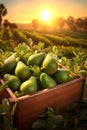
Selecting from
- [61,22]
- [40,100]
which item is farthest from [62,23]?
[40,100]

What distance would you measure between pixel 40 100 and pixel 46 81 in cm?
10

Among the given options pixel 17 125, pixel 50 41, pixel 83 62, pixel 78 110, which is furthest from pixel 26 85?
pixel 50 41

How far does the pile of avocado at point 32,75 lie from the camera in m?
1.28

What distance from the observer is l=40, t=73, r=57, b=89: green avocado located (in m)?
1.28

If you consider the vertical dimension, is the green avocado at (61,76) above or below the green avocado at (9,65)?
below

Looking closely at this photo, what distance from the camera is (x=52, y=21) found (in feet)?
7.43

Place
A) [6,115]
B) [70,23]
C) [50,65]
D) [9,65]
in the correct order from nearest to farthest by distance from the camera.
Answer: [6,115]
[50,65]
[9,65]
[70,23]

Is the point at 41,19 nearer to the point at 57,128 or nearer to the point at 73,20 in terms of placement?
the point at 73,20

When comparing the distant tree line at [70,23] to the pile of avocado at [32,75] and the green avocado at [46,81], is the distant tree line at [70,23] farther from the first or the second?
the green avocado at [46,81]

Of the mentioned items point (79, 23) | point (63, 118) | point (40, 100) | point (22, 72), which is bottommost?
point (63, 118)

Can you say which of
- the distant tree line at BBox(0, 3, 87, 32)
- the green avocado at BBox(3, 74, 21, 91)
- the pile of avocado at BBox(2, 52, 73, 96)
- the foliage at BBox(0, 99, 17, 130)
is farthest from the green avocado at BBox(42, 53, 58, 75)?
the distant tree line at BBox(0, 3, 87, 32)

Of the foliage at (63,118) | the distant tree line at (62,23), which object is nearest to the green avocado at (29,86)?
the foliage at (63,118)

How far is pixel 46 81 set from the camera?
1.28 m

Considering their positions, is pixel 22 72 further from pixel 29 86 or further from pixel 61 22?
pixel 61 22
